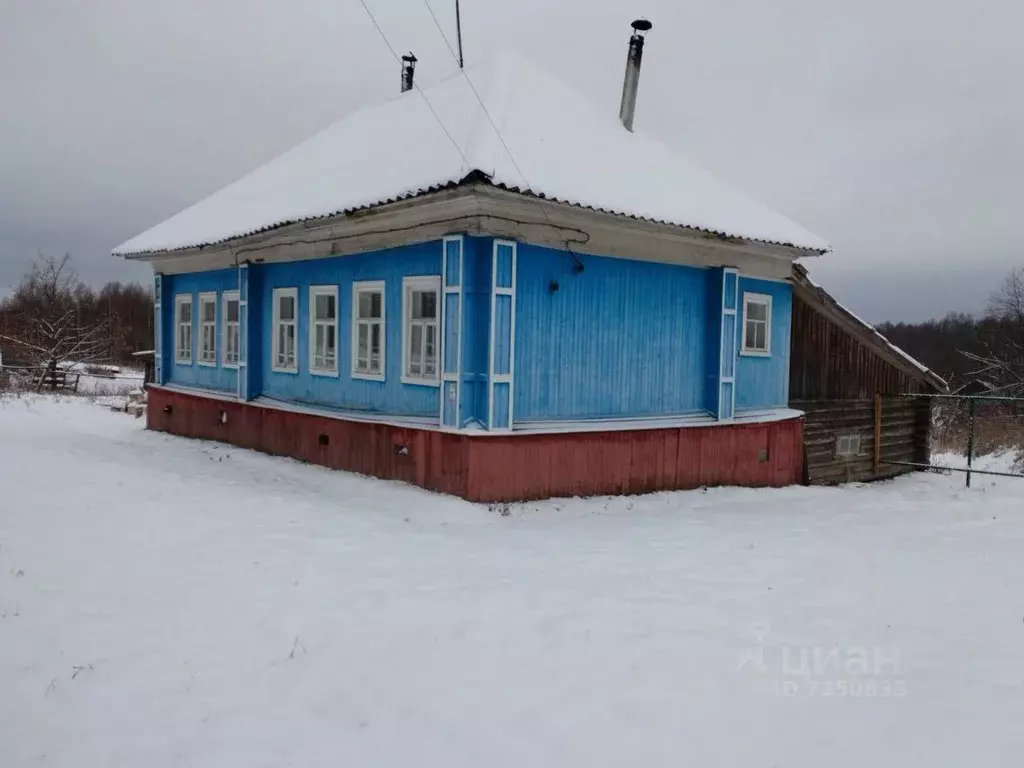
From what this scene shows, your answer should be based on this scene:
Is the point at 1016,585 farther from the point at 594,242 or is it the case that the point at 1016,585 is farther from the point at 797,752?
the point at 594,242

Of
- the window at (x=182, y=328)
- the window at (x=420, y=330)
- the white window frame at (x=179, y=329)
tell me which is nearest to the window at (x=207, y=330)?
the white window frame at (x=179, y=329)

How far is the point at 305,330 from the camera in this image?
12000 millimetres

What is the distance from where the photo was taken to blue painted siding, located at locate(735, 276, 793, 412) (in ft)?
40.4

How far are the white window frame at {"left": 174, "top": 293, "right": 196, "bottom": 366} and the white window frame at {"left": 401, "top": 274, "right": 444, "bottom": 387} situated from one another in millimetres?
7599

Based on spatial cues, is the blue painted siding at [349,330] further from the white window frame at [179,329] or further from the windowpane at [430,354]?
the white window frame at [179,329]

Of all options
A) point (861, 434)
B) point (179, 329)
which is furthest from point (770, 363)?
A: point (179, 329)

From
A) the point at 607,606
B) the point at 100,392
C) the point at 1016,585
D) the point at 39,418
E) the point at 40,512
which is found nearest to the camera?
the point at 607,606

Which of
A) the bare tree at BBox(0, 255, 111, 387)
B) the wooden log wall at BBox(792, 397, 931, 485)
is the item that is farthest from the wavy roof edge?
the bare tree at BBox(0, 255, 111, 387)

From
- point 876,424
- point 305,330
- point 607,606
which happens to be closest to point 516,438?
point 607,606

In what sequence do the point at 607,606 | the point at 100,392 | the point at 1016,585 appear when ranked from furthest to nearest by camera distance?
1. the point at 100,392
2. the point at 1016,585
3. the point at 607,606

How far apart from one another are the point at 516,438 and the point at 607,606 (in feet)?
12.2

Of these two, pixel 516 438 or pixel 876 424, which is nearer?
pixel 516 438

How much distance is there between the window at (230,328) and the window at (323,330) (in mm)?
3040

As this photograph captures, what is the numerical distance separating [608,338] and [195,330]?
31.0 feet
